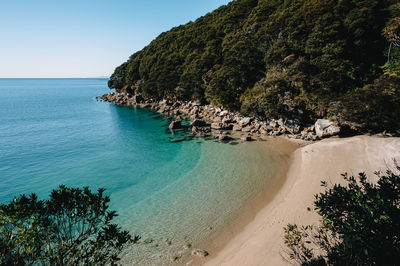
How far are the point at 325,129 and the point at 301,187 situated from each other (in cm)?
1105

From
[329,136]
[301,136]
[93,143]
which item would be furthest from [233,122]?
[93,143]

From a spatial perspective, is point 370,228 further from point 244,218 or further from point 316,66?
point 316,66

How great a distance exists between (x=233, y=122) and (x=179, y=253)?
2350cm

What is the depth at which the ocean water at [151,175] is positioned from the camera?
11.4m

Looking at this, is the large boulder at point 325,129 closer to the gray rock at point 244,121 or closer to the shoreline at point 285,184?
the shoreline at point 285,184

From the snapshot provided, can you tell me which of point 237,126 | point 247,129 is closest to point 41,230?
point 247,129

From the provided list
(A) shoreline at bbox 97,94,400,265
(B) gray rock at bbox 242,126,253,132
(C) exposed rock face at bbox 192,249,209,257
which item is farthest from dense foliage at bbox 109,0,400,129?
(C) exposed rock face at bbox 192,249,209,257

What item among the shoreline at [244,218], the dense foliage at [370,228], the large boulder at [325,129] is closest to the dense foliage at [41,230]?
the dense foliage at [370,228]

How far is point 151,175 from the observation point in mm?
18500

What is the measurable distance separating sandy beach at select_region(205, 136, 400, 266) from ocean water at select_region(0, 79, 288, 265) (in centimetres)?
160

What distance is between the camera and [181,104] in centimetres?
4659

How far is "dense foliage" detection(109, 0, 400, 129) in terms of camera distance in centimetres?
1914

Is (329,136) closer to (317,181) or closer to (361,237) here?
(317,181)

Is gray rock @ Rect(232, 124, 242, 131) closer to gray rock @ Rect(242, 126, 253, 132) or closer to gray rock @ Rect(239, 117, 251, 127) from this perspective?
gray rock @ Rect(242, 126, 253, 132)
